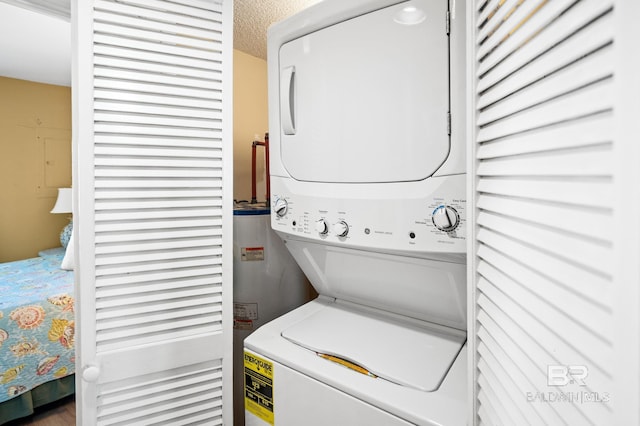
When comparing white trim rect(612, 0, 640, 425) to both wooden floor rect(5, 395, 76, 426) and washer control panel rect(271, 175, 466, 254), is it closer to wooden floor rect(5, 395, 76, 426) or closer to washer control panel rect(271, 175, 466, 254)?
washer control panel rect(271, 175, 466, 254)

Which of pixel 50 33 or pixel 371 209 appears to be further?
pixel 50 33

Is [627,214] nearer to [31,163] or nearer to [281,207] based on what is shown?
[281,207]

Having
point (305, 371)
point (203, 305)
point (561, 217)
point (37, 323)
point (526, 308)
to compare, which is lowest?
point (37, 323)

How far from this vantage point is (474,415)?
0.80 m

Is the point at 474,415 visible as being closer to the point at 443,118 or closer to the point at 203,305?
the point at 443,118

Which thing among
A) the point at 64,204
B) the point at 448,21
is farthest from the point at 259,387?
the point at 64,204

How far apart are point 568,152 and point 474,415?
66cm

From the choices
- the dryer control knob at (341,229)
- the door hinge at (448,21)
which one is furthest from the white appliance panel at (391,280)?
the door hinge at (448,21)

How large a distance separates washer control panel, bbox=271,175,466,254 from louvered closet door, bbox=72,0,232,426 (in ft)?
0.92

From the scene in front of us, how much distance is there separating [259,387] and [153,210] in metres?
0.77

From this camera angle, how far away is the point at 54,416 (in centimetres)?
262

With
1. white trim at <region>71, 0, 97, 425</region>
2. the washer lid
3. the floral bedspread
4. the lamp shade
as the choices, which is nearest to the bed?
the floral bedspread

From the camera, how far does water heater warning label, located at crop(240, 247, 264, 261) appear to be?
1.81 m

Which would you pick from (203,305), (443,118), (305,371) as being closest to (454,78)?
(443,118)
